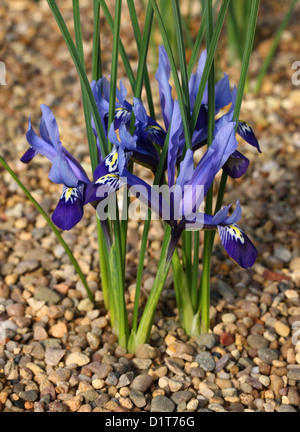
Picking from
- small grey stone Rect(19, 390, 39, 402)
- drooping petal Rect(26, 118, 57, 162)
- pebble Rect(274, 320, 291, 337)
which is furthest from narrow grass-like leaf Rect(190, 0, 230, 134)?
small grey stone Rect(19, 390, 39, 402)

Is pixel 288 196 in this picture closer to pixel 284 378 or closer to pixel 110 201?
pixel 284 378

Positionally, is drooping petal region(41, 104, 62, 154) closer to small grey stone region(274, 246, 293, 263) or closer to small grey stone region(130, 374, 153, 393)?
small grey stone region(130, 374, 153, 393)

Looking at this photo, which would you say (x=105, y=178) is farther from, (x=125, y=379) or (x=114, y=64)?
(x=125, y=379)

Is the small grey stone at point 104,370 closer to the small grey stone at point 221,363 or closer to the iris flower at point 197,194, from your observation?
the small grey stone at point 221,363

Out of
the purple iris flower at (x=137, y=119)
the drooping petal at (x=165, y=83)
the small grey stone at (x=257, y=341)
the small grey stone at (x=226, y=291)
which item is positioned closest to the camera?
the purple iris flower at (x=137, y=119)

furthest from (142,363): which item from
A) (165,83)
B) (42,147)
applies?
(165,83)

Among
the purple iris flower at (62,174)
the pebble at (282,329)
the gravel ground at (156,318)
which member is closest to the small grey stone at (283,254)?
the gravel ground at (156,318)
